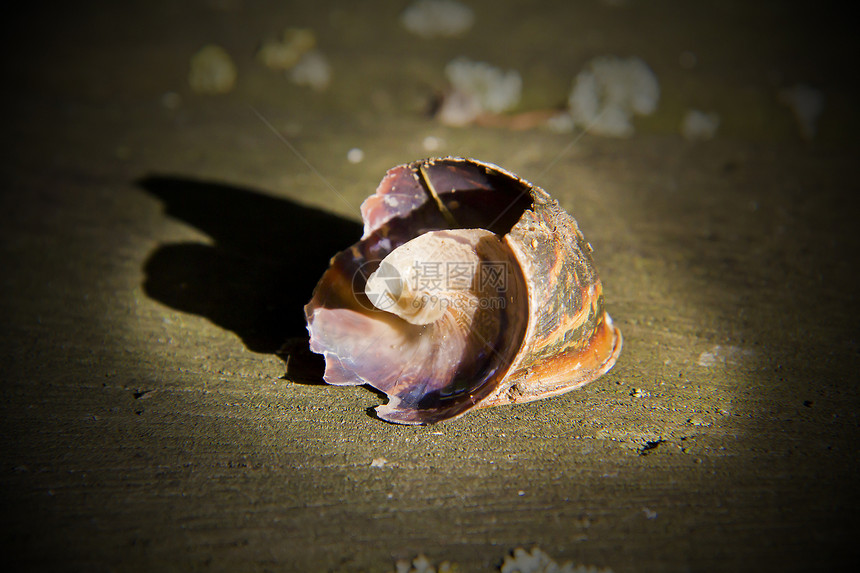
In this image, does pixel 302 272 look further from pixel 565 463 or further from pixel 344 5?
pixel 344 5

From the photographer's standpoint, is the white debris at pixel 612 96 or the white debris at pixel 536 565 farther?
the white debris at pixel 612 96

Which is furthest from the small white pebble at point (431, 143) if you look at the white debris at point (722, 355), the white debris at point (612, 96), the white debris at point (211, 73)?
the white debris at point (722, 355)

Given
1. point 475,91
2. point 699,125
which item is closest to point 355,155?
point 475,91

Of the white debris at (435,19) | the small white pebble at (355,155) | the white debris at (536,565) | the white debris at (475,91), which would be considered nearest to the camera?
the white debris at (536,565)

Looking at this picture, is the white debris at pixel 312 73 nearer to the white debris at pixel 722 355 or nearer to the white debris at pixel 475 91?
the white debris at pixel 475 91

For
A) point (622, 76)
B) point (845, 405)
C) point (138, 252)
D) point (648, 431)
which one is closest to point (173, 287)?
point (138, 252)

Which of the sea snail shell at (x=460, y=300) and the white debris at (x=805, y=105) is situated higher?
the white debris at (x=805, y=105)
